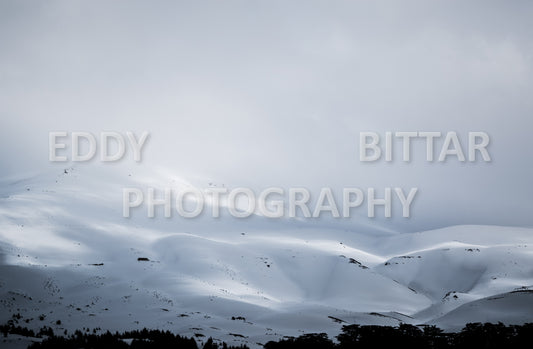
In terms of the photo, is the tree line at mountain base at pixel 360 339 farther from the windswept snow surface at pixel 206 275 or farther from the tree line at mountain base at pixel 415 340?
the windswept snow surface at pixel 206 275

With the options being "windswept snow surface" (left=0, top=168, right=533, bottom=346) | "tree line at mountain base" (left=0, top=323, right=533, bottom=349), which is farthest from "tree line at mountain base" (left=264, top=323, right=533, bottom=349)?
"windswept snow surface" (left=0, top=168, right=533, bottom=346)

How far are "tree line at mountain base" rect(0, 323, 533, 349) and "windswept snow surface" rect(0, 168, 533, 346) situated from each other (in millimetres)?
2749

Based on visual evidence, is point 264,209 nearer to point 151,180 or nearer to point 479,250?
point 151,180

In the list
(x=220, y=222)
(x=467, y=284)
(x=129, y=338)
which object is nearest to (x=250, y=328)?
(x=129, y=338)

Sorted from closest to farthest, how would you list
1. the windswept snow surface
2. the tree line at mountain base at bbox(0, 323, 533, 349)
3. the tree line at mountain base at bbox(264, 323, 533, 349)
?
the tree line at mountain base at bbox(0, 323, 533, 349)
the tree line at mountain base at bbox(264, 323, 533, 349)
the windswept snow surface

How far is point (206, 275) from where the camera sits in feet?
156

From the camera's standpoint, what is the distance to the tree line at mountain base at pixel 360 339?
1568 centimetres

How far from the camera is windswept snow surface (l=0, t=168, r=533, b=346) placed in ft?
89.9

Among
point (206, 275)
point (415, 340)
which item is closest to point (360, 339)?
point (415, 340)

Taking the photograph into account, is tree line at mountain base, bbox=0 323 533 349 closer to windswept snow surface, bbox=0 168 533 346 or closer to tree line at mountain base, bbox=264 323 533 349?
tree line at mountain base, bbox=264 323 533 349

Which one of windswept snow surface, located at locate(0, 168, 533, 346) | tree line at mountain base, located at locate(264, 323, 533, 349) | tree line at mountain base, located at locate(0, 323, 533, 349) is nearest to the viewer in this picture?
tree line at mountain base, located at locate(0, 323, 533, 349)

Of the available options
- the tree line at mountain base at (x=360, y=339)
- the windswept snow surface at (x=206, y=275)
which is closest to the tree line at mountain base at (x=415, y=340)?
the tree line at mountain base at (x=360, y=339)

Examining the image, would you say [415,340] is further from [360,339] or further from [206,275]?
[206,275]

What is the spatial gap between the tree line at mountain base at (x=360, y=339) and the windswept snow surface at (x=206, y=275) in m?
2.75
